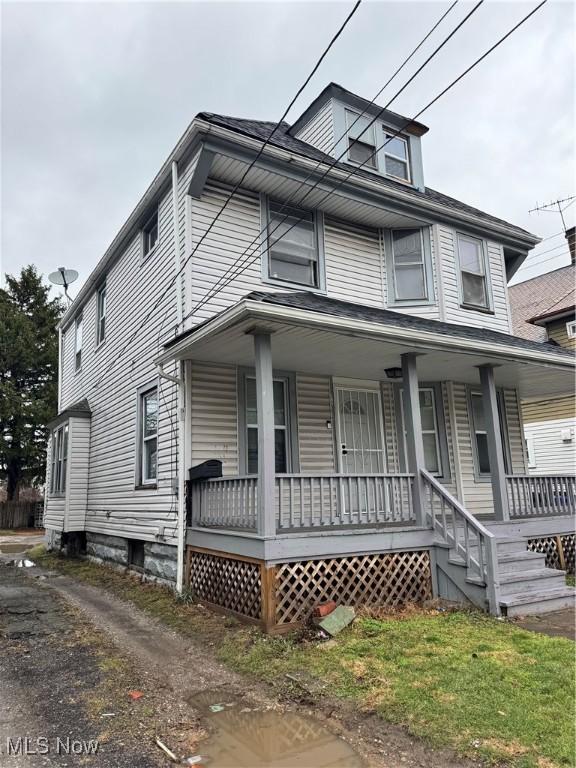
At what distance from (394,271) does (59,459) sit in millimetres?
9441

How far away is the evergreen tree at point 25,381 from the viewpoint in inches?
993

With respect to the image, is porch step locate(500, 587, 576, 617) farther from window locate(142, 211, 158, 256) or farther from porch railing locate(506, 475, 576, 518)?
window locate(142, 211, 158, 256)

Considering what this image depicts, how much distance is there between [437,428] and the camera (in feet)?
34.1

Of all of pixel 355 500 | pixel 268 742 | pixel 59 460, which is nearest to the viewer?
pixel 268 742

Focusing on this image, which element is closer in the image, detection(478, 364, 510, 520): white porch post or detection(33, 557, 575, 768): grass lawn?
detection(33, 557, 575, 768): grass lawn

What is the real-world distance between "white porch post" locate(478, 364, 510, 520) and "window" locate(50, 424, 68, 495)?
9.36 metres

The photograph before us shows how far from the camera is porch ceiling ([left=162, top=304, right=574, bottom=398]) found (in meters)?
6.84

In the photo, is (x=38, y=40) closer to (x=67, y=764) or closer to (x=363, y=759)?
(x=67, y=764)

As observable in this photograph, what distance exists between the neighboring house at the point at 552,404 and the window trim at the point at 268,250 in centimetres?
1107

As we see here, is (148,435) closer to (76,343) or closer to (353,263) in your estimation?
(353,263)

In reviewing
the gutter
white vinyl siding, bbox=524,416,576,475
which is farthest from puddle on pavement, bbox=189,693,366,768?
white vinyl siding, bbox=524,416,576,475

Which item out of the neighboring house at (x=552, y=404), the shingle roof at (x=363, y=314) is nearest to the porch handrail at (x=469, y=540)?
the shingle roof at (x=363, y=314)

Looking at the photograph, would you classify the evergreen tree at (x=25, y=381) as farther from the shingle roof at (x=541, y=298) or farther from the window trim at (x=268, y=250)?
the shingle roof at (x=541, y=298)

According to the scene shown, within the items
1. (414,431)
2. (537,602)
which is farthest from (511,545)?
(414,431)
